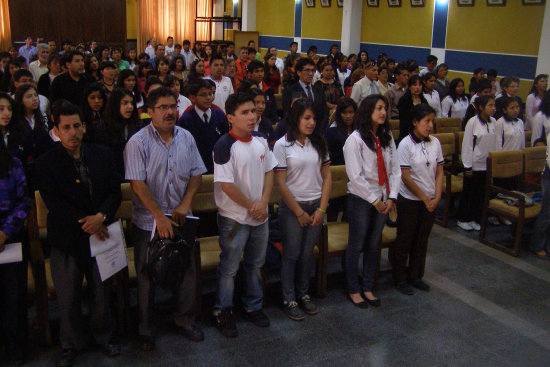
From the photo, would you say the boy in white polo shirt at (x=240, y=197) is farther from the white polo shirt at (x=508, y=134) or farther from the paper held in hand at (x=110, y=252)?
the white polo shirt at (x=508, y=134)

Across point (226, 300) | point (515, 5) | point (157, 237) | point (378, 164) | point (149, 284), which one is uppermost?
point (515, 5)

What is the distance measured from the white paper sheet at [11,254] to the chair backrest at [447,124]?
5214 millimetres

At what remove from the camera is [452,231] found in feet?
17.8

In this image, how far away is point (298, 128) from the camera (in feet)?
11.3

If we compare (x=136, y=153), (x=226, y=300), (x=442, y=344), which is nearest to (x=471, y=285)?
(x=442, y=344)

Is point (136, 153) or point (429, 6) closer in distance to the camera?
point (136, 153)

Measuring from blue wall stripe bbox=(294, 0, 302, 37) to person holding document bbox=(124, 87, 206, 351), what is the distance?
14158mm

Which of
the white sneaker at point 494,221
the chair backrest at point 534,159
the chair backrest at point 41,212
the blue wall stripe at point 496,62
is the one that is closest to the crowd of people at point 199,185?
the chair backrest at point 41,212

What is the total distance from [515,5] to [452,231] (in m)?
5.86

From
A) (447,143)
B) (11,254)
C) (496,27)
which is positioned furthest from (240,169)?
(496,27)

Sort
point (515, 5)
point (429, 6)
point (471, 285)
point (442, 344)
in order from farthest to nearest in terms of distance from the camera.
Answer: point (429, 6), point (515, 5), point (471, 285), point (442, 344)

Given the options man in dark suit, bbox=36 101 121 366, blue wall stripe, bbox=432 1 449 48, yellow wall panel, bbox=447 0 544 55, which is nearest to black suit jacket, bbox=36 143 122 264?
man in dark suit, bbox=36 101 121 366

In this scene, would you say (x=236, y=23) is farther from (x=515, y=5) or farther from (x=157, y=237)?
(x=157, y=237)

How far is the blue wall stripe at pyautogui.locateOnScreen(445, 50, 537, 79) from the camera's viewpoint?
Result: 29.6 feet
